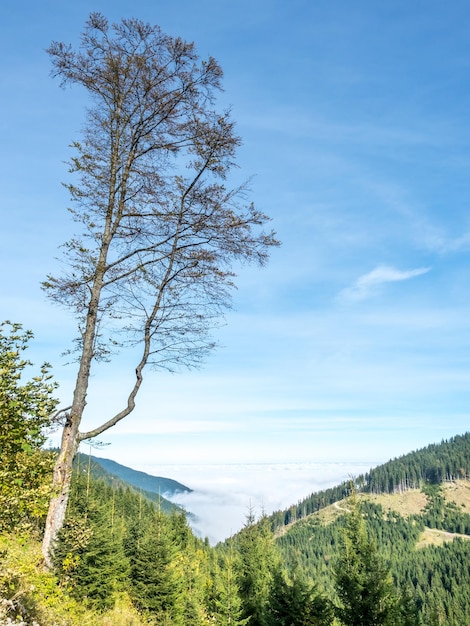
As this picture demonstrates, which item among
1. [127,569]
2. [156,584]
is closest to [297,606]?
[156,584]

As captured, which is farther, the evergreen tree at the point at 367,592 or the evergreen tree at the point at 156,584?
the evergreen tree at the point at 156,584

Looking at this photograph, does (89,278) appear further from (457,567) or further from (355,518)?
(457,567)

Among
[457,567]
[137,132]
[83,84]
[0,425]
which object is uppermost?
[83,84]

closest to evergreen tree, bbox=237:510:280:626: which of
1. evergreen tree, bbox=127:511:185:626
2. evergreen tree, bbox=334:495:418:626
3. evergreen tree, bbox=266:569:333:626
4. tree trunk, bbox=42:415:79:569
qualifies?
evergreen tree, bbox=266:569:333:626

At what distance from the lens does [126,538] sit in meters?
26.8

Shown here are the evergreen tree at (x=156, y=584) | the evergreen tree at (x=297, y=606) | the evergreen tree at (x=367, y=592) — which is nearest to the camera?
the evergreen tree at (x=367, y=592)

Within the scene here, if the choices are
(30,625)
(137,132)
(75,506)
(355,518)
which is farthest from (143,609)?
(137,132)

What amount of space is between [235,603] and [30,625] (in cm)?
2232

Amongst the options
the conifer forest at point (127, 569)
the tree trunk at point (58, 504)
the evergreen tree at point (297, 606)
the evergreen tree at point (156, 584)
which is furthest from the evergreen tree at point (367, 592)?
the tree trunk at point (58, 504)

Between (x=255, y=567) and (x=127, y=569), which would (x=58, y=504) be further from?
(x=255, y=567)

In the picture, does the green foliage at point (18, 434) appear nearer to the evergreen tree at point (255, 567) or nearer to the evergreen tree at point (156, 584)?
the evergreen tree at point (156, 584)

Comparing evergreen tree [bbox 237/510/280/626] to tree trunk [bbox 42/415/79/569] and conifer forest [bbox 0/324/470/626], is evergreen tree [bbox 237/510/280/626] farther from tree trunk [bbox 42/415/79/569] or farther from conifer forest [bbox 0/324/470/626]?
tree trunk [bbox 42/415/79/569]

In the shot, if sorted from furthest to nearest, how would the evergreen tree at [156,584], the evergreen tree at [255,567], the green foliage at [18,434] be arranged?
1. the evergreen tree at [255,567]
2. the evergreen tree at [156,584]
3. the green foliage at [18,434]

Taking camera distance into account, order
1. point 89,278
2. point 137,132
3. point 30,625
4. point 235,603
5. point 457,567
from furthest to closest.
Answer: point 457,567
point 235,603
point 137,132
point 89,278
point 30,625
